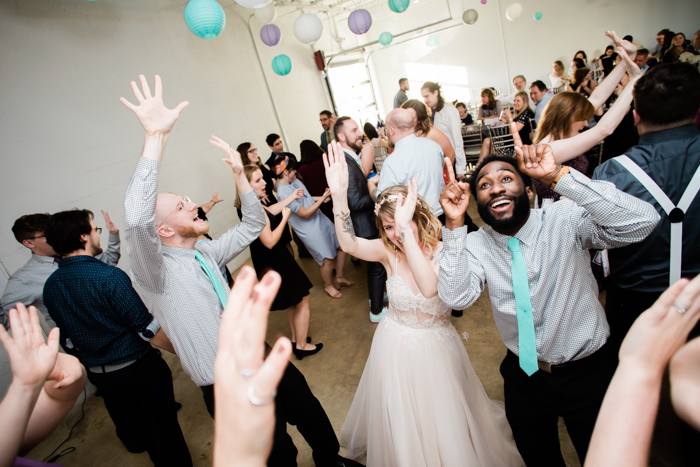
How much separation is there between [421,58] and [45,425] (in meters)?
11.7

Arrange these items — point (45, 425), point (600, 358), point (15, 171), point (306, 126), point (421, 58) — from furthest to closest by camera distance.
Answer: point (421, 58)
point (306, 126)
point (15, 171)
point (600, 358)
point (45, 425)

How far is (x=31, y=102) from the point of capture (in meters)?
2.93

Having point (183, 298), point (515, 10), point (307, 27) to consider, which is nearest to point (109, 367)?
point (183, 298)

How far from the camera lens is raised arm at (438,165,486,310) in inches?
47.1

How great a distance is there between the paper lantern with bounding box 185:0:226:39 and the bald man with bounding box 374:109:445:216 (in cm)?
191

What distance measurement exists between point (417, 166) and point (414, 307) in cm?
135

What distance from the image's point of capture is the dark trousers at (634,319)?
130 centimetres

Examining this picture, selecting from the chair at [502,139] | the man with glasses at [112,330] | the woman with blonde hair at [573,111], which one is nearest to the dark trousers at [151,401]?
A: the man with glasses at [112,330]

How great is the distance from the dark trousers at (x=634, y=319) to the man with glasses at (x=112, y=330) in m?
2.12

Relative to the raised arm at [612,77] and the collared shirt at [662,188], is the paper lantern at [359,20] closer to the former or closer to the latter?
the raised arm at [612,77]

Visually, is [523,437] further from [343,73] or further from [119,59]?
[343,73]

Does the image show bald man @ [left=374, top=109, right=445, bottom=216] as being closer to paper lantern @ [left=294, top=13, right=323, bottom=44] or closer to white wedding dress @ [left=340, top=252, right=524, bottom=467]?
white wedding dress @ [left=340, top=252, right=524, bottom=467]

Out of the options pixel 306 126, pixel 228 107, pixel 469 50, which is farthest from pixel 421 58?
pixel 228 107

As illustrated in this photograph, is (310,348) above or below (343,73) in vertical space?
below
